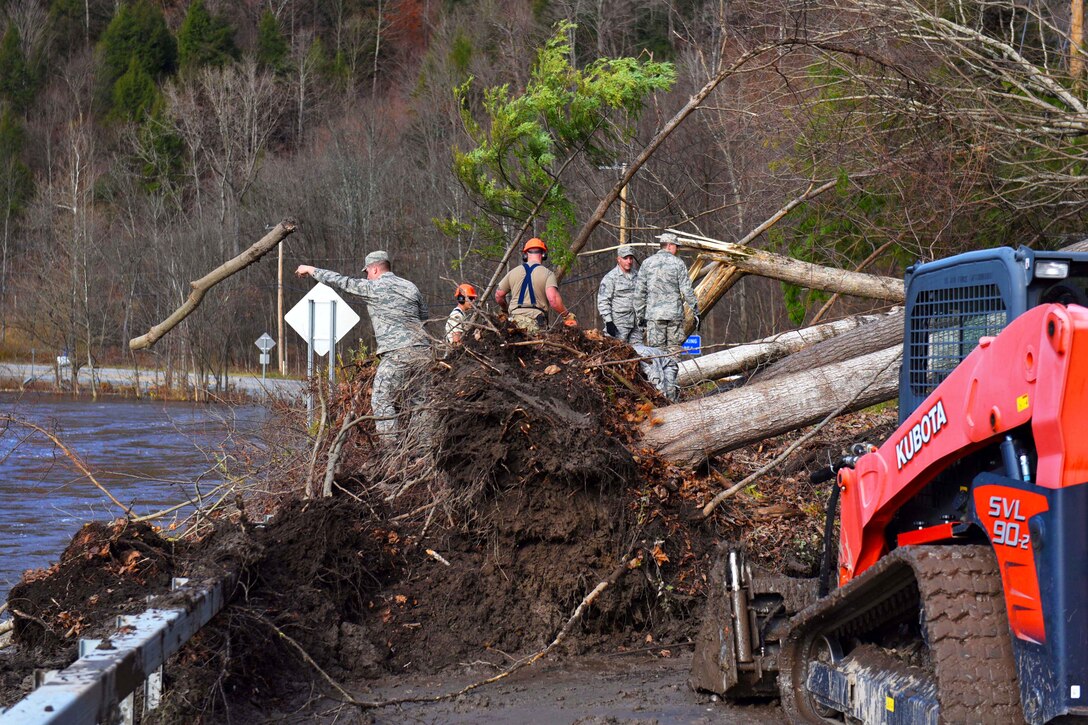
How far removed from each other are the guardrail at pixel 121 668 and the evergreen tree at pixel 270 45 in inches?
2644

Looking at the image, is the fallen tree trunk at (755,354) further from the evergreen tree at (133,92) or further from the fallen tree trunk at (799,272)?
the evergreen tree at (133,92)

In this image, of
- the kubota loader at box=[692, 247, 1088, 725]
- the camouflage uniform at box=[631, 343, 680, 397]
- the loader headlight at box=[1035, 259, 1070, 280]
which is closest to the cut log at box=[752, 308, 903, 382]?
the camouflage uniform at box=[631, 343, 680, 397]

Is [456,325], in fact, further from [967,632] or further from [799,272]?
[799,272]

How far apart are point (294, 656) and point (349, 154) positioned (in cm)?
5319

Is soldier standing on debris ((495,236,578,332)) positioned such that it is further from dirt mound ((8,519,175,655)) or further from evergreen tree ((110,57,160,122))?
evergreen tree ((110,57,160,122))

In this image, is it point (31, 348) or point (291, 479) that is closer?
point (291, 479)

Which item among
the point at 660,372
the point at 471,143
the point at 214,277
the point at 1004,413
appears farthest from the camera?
the point at 471,143

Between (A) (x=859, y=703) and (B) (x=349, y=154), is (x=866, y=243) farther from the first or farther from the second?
(B) (x=349, y=154)

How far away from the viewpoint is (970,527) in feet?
13.4

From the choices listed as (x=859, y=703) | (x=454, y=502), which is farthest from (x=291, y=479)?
(x=859, y=703)

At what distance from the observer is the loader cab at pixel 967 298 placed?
4102mm

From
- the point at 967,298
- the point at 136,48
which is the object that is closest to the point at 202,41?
the point at 136,48

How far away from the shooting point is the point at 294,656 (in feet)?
22.2

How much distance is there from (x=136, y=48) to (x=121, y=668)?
249 feet
